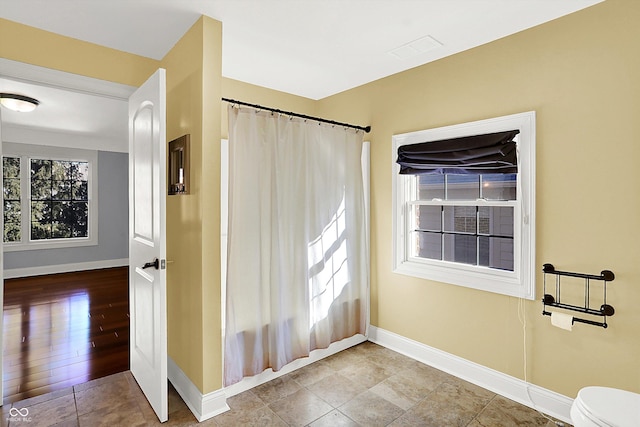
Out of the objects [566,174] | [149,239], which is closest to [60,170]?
[149,239]

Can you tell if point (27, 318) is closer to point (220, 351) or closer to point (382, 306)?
point (220, 351)

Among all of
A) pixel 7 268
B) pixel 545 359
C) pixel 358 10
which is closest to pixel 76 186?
pixel 7 268

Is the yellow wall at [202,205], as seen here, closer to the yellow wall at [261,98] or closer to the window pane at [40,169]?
the yellow wall at [261,98]

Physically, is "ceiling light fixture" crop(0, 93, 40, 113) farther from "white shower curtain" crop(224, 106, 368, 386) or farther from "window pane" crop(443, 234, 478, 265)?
"window pane" crop(443, 234, 478, 265)

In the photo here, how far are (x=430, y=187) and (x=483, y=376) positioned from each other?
5.05 ft

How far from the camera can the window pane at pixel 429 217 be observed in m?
2.92

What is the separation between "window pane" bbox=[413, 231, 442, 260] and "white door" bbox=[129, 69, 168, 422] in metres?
2.10

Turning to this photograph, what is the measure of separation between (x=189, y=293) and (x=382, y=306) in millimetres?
1802

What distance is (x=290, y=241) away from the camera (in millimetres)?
2666

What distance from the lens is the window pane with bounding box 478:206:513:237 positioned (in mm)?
2464

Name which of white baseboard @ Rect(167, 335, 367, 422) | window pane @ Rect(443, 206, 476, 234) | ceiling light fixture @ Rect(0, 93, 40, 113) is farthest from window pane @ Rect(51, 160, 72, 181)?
window pane @ Rect(443, 206, 476, 234)

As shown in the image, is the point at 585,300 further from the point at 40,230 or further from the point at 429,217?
the point at 40,230

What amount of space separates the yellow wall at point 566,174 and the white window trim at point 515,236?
5cm

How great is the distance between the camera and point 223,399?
2223 millimetres
